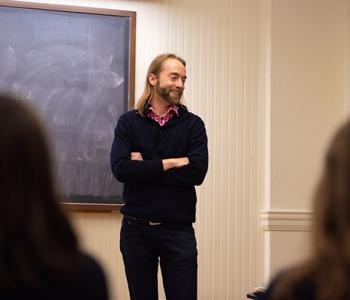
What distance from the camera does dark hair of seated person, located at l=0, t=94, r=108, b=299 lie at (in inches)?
46.5

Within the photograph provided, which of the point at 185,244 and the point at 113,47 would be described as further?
the point at 113,47

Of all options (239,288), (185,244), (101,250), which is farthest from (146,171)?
(239,288)

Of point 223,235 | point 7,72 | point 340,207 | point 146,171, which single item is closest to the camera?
point 340,207

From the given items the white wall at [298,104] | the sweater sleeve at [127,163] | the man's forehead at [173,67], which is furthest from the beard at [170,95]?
the white wall at [298,104]

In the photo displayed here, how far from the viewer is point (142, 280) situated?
3336 millimetres

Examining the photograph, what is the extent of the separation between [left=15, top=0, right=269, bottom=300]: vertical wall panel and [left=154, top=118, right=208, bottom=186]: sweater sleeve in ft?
4.69

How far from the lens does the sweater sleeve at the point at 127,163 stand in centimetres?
330

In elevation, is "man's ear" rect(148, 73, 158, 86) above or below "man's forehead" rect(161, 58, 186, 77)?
below

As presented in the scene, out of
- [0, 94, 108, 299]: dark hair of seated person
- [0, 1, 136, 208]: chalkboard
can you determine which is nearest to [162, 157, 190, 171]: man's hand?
[0, 1, 136, 208]: chalkboard

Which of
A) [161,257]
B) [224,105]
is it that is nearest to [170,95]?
[161,257]

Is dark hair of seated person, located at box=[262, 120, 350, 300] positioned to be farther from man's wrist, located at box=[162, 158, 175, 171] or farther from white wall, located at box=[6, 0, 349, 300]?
white wall, located at box=[6, 0, 349, 300]

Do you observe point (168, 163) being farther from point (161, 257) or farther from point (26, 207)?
point (26, 207)

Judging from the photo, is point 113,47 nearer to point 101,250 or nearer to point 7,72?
point 7,72

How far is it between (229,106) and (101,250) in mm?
1383
